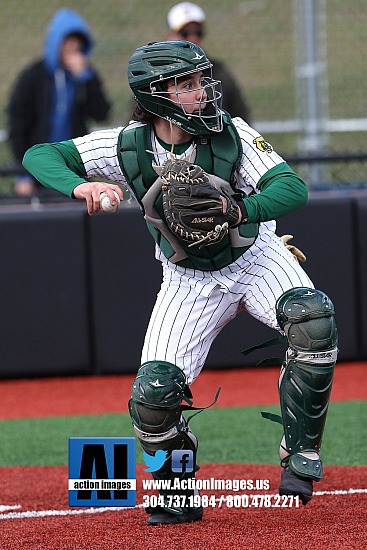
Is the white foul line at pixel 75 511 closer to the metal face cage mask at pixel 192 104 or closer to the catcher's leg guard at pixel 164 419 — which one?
the catcher's leg guard at pixel 164 419

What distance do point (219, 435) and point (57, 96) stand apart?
3610mm

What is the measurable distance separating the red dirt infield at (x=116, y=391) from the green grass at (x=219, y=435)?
0.68 ft

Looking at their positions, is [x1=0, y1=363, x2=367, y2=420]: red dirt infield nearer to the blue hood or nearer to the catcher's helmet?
the blue hood

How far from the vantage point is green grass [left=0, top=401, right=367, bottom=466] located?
230 inches

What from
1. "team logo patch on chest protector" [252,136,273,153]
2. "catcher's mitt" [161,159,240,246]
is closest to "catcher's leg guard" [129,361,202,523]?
"catcher's mitt" [161,159,240,246]

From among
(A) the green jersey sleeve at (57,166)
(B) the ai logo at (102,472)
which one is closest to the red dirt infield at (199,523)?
(B) the ai logo at (102,472)

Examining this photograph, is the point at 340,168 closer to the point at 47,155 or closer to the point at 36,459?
the point at 36,459

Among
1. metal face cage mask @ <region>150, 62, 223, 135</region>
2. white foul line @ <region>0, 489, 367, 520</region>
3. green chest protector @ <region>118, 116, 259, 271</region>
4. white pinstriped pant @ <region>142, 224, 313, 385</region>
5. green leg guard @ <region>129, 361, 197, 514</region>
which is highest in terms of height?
metal face cage mask @ <region>150, 62, 223, 135</region>

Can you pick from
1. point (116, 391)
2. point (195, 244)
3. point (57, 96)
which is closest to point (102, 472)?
point (195, 244)

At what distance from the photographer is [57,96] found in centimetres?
891

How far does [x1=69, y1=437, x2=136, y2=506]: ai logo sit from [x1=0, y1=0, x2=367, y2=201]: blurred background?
19.0 ft

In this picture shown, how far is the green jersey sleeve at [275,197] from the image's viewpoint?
13.3 ft

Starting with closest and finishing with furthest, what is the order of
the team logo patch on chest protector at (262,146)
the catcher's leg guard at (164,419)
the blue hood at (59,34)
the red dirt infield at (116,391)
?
the catcher's leg guard at (164,419) < the team logo patch on chest protector at (262,146) < the red dirt infield at (116,391) < the blue hood at (59,34)

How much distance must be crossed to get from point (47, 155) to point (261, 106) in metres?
6.30
